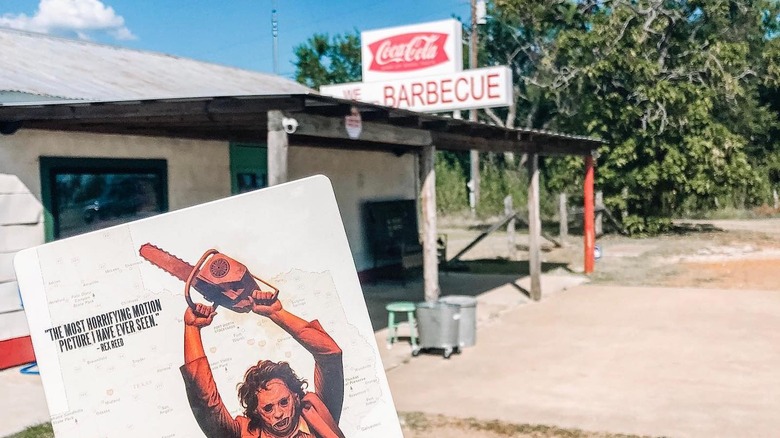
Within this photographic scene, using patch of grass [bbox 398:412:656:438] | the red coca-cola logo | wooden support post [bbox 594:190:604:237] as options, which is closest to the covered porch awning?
patch of grass [bbox 398:412:656:438]

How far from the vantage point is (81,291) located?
92.0 inches

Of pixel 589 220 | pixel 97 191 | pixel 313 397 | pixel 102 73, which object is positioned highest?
pixel 102 73

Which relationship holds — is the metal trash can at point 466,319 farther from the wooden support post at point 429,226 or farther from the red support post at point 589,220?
the red support post at point 589,220

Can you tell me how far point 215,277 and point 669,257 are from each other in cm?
1637

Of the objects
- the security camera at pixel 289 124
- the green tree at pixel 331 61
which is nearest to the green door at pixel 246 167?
the security camera at pixel 289 124

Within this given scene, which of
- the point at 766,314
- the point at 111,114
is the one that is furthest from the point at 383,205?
the point at 111,114

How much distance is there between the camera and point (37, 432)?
5777 mm

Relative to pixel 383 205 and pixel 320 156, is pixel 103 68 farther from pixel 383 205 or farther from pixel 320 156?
pixel 383 205

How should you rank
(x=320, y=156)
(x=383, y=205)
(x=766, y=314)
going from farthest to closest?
(x=383, y=205) → (x=320, y=156) → (x=766, y=314)

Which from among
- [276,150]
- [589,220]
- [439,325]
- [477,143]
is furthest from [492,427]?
[589,220]

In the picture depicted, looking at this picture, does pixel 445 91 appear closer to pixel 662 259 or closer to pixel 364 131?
pixel 662 259

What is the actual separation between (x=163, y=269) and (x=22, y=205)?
6337 millimetres

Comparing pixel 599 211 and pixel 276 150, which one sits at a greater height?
pixel 276 150

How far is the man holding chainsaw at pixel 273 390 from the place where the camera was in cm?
246
